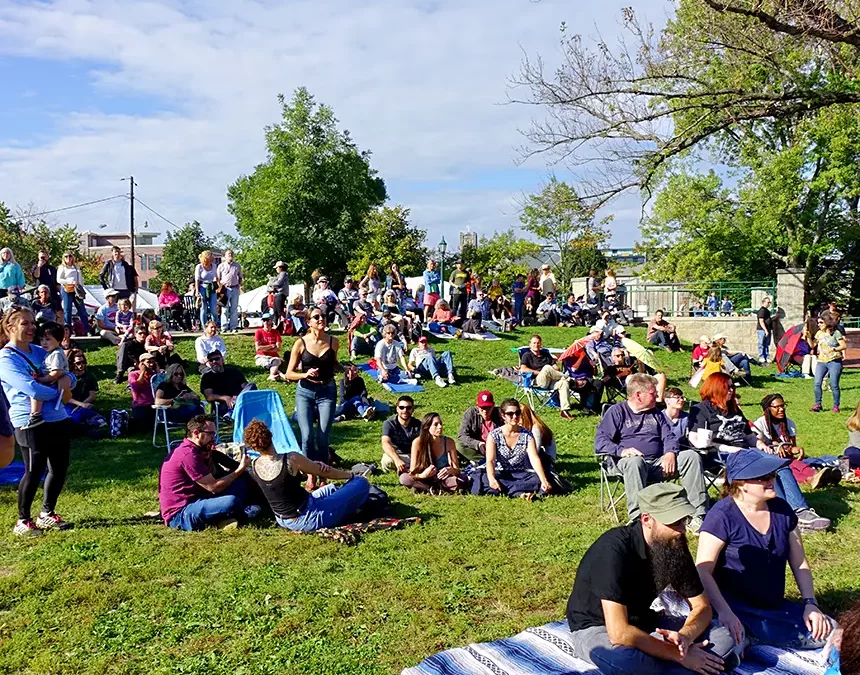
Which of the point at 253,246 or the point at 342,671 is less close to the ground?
the point at 253,246

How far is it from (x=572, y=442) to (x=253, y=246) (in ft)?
113

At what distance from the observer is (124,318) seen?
1517 cm

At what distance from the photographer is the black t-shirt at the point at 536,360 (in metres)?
13.1

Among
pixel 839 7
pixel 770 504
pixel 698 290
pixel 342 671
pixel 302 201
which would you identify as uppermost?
pixel 302 201

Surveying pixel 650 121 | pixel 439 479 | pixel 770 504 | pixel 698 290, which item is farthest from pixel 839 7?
pixel 698 290

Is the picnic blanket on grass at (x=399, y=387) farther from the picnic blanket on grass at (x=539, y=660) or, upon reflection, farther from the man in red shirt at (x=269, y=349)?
the picnic blanket on grass at (x=539, y=660)

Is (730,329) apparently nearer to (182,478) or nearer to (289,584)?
(182,478)

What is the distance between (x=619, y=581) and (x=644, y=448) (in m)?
3.36

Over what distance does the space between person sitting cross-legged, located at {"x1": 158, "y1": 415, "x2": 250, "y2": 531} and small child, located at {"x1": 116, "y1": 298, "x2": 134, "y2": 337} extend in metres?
9.31

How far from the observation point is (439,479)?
7.50m

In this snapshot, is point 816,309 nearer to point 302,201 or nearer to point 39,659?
point 302,201

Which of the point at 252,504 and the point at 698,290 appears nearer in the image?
the point at 252,504

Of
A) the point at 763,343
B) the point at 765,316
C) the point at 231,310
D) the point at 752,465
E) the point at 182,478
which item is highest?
the point at 231,310

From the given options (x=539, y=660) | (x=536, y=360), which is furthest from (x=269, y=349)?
(x=539, y=660)
